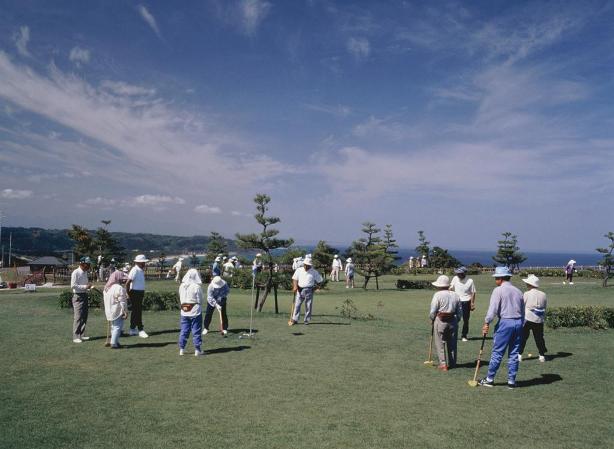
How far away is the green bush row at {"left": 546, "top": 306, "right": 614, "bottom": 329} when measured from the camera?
48.4 feet

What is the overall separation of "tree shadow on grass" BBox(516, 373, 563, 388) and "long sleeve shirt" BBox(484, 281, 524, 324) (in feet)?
4.83

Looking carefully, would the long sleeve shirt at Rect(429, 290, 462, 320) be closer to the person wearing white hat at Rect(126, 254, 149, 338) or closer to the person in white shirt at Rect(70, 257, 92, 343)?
the person wearing white hat at Rect(126, 254, 149, 338)

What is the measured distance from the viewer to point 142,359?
9.59m

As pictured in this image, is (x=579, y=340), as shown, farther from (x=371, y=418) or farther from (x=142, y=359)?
(x=142, y=359)

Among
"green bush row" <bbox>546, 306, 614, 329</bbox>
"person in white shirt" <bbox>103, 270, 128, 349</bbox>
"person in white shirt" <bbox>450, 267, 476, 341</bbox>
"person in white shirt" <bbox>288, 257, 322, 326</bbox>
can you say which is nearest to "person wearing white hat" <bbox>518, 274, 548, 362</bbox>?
"person in white shirt" <bbox>450, 267, 476, 341</bbox>

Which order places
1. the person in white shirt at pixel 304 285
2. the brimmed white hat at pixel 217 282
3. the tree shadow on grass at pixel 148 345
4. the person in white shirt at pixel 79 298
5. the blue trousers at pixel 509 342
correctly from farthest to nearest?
the person in white shirt at pixel 304 285, the brimmed white hat at pixel 217 282, the person in white shirt at pixel 79 298, the tree shadow on grass at pixel 148 345, the blue trousers at pixel 509 342

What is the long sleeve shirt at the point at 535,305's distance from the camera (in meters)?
10.1

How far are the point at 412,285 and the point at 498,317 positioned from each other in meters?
22.9

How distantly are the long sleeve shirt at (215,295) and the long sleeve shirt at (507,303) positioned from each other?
6624mm

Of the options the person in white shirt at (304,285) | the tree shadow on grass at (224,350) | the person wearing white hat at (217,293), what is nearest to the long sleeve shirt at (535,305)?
the person in white shirt at (304,285)

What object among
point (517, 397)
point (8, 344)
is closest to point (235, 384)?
point (517, 397)

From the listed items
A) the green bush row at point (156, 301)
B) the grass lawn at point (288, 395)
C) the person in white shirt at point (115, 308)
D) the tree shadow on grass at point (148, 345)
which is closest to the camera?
the grass lawn at point (288, 395)

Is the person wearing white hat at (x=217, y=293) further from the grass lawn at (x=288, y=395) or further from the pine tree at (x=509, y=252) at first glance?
the pine tree at (x=509, y=252)

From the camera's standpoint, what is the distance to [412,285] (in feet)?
100
